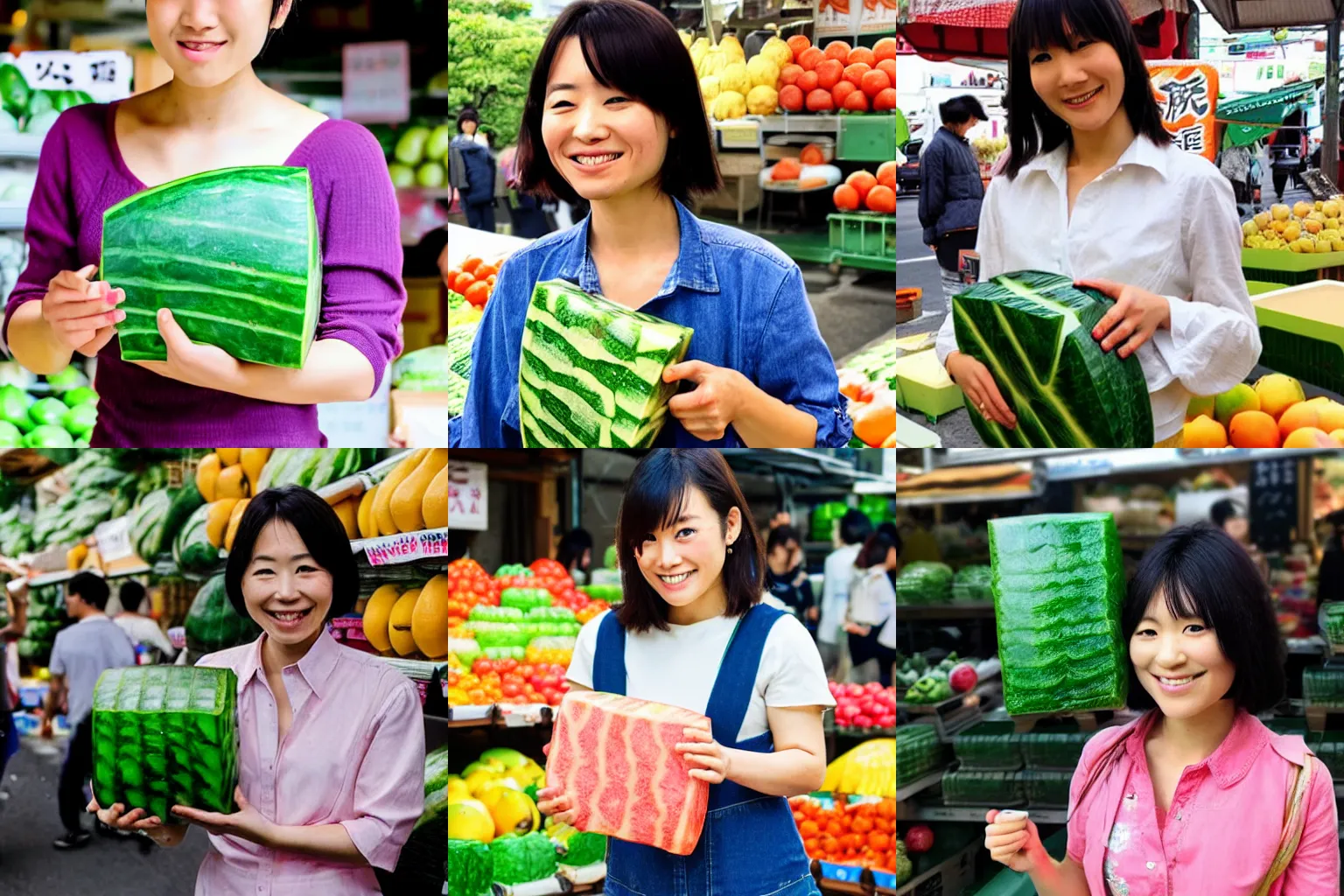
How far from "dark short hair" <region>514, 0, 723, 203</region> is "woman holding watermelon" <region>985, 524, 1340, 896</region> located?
1.50m

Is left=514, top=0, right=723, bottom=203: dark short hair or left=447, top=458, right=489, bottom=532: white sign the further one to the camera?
left=447, top=458, right=489, bottom=532: white sign

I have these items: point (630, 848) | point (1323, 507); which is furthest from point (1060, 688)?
point (630, 848)

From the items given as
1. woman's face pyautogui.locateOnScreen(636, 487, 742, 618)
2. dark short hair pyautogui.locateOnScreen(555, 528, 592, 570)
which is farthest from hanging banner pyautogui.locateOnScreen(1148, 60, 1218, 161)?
dark short hair pyautogui.locateOnScreen(555, 528, 592, 570)

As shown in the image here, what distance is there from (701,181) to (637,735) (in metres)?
1.41

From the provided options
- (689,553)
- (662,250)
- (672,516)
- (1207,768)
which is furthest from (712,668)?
(1207,768)

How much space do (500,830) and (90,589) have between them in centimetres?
141

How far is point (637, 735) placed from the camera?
10.3 ft

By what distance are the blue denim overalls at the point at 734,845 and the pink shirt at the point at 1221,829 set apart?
2.42 feet

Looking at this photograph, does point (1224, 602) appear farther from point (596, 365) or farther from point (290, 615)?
point (290, 615)

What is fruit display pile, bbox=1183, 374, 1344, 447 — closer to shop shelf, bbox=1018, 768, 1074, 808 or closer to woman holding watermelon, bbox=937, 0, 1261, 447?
woman holding watermelon, bbox=937, 0, 1261, 447

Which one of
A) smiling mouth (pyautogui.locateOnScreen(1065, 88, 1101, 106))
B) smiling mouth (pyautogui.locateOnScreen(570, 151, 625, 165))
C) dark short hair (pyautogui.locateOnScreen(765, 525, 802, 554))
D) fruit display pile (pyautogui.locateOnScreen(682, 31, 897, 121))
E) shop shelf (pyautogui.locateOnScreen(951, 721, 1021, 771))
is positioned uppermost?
fruit display pile (pyautogui.locateOnScreen(682, 31, 897, 121))

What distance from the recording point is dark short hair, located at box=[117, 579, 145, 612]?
3.77 meters

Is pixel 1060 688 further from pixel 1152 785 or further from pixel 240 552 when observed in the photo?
pixel 240 552

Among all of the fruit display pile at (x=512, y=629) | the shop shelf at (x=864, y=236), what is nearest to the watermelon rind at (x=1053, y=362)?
the shop shelf at (x=864, y=236)
